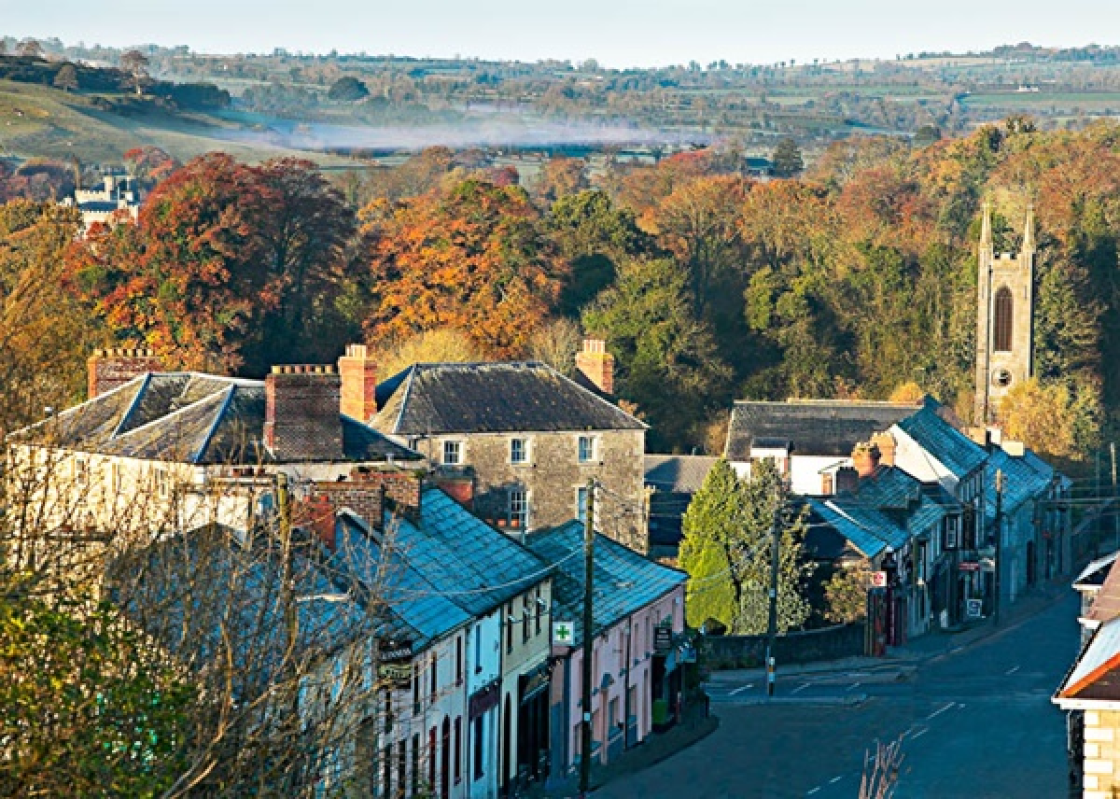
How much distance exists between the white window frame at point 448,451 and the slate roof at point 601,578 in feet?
61.5

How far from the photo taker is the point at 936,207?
158 metres

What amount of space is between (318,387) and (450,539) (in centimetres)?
1067

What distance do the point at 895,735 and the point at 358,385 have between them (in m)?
22.2

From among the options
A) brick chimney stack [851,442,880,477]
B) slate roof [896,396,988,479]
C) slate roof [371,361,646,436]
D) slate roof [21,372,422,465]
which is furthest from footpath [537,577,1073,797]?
slate roof [371,361,646,436]

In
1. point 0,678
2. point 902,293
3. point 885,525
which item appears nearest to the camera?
point 0,678

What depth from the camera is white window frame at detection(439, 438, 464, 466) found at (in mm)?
76375

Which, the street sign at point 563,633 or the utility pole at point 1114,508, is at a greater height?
the street sign at point 563,633

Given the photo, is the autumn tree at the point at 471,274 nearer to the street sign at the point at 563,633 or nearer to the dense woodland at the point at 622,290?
the dense woodland at the point at 622,290

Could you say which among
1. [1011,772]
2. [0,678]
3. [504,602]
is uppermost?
[0,678]

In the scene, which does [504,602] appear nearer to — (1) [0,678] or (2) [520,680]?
(2) [520,680]

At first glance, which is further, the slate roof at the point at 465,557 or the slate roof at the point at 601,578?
the slate roof at the point at 601,578

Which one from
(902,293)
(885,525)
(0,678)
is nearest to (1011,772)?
(885,525)

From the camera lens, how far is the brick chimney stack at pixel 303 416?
56000mm

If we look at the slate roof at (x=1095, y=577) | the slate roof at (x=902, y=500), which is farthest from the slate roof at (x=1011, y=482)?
the slate roof at (x=1095, y=577)
